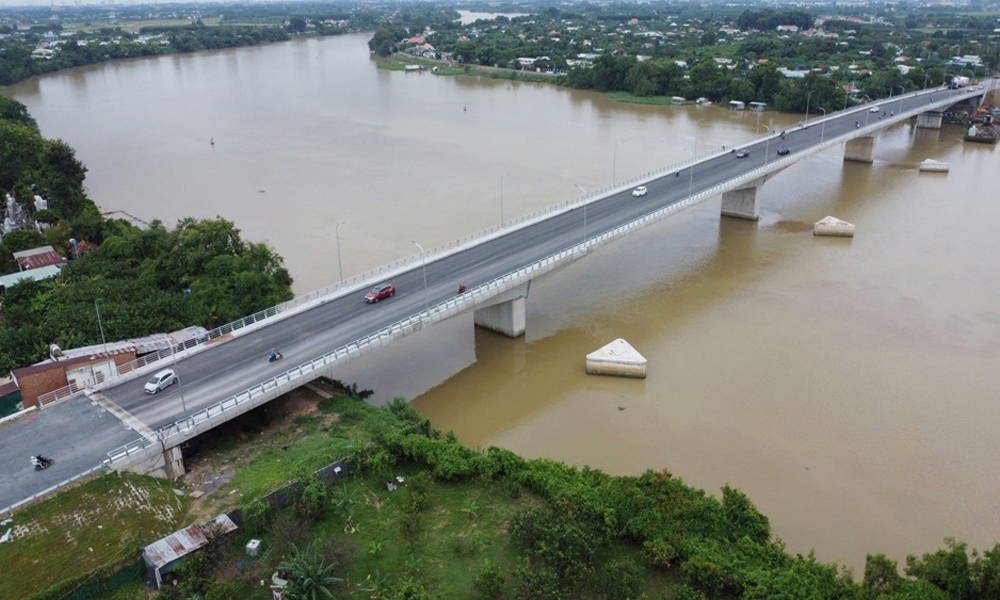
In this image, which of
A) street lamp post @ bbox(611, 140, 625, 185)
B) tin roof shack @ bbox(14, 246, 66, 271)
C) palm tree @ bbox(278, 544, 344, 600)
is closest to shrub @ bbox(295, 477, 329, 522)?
palm tree @ bbox(278, 544, 344, 600)

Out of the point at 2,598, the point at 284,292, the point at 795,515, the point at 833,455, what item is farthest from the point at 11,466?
the point at 833,455

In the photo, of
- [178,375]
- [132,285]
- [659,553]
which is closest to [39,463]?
[178,375]

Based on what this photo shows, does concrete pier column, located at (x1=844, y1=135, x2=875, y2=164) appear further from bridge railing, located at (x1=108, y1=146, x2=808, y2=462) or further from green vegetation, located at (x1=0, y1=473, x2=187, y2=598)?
green vegetation, located at (x1=0, y1=473, x2=187, y2=598)

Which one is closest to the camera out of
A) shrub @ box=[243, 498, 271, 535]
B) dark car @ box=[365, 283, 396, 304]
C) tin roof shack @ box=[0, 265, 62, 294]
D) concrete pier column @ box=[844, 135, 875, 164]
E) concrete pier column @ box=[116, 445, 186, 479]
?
shrub @ box=[243, 498, 271, 535]

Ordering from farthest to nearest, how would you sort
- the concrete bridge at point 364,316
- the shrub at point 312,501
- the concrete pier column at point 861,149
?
the concrete pier column at point 861,149
the concrete bridge at point 364,316
the shrub at point 312,501

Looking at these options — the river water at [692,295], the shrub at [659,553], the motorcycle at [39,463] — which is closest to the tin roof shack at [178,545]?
the motorcycle at [39,463]

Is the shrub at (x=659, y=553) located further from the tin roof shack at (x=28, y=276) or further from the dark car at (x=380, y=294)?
the tin roof shack at (x=28, y=276)

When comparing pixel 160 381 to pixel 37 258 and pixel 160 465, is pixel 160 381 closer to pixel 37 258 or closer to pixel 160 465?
pixel 160 465

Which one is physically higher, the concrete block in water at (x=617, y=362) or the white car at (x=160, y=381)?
→ the white car at (x=160, y=381)
